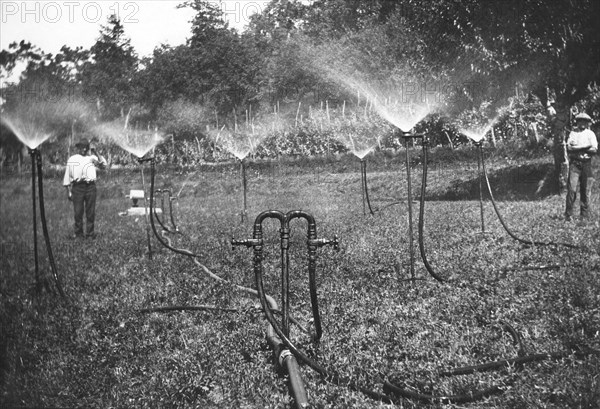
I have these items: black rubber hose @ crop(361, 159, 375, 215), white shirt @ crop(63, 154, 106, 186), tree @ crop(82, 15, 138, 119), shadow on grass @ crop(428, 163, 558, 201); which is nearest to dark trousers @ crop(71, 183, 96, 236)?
white shirt @ crop(63, 154, 106, 186)

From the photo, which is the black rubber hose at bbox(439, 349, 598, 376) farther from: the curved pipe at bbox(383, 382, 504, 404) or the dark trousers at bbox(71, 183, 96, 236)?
the dark trousers at bbox(71, 183, 96, 236)

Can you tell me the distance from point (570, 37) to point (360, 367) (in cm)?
592

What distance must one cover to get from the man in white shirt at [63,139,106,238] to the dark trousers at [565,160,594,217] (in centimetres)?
787

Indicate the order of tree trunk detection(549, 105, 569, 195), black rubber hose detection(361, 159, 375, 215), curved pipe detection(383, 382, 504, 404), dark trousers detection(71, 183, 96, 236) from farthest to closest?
dark trousers detection(71, 183, 96, 236), tree trunk detection(549, 105, 569, 195), black rubber hose detection(361, 159, 375, 215), curved pipe detection(383, 382, 504, 404)

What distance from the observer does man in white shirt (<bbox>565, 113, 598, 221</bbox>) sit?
8070 mm

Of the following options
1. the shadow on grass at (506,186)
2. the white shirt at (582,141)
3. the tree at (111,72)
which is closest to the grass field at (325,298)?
the shadow on grass at (506,186)

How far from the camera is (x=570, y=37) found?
22.4ft

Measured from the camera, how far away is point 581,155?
323 inches

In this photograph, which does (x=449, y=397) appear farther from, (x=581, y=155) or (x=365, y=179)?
(x=581, y=155)

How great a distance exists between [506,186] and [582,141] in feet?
6.76

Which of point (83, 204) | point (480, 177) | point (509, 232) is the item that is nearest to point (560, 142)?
point (480, 177)

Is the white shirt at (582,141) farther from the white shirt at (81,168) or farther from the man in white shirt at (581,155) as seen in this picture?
the white shirt at (81,168)

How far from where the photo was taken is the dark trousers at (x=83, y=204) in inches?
366

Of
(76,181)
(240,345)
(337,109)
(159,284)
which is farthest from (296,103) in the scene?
(76,181)
